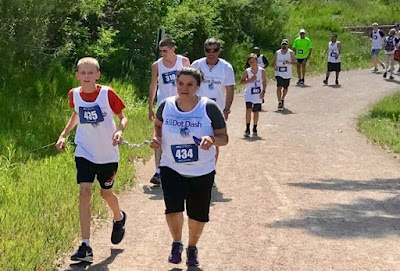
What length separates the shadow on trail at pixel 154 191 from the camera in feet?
32.0

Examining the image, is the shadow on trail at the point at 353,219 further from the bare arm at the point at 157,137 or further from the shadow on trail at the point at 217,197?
the bare arm at the point at 157,137

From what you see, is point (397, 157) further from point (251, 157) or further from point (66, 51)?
point (66, 51)

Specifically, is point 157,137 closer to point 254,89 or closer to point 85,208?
point 85,208

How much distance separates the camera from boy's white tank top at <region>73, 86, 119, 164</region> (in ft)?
22.6

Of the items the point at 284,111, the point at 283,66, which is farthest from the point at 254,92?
the point at 283,66

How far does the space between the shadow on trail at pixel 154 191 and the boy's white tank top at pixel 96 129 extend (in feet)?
9.14

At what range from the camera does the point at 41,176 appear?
920 cm

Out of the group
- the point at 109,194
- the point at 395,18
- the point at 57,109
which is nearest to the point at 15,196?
the point at 109,194

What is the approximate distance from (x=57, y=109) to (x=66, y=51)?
3.28 m

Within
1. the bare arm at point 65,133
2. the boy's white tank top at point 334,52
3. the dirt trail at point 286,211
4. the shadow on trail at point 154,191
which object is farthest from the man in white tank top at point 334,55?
the bare arm at point 65,133

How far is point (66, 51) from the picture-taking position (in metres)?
16.5

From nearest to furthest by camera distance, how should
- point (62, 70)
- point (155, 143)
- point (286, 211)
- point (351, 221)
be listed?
point (155, 143) → point (351, 221) → point (286, 211) → point (62, 70)

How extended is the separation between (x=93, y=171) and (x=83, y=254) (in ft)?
2.48

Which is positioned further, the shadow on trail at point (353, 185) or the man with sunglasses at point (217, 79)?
the shadow on trail at point (353, 185)
